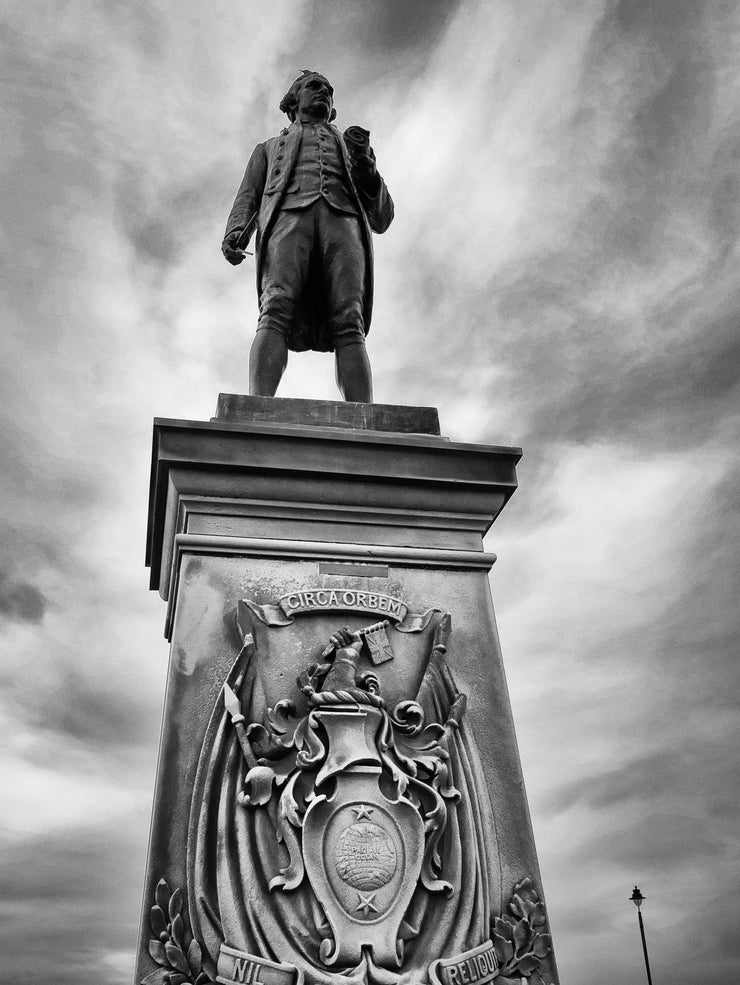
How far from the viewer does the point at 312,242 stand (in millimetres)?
6855

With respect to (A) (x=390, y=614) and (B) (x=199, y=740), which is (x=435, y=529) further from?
(B) (x=199, y=740)

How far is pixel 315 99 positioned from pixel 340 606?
181 inches

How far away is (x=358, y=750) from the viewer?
450 cm

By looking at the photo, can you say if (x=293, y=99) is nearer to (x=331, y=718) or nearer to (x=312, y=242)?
(x=312, y=242)

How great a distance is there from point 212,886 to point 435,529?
225cm

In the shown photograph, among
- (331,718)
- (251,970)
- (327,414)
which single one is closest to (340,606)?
(331,718)

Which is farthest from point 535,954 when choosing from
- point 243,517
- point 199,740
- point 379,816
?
point 243,517

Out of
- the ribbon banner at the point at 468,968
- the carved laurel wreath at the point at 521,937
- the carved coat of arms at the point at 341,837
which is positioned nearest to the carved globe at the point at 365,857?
the carved coat of arms at the point at 341,837

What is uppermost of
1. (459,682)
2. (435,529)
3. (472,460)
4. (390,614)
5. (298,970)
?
(472,460)

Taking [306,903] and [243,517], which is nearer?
[306,903]

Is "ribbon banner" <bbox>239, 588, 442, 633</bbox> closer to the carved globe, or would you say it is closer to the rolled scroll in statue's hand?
the carved globe

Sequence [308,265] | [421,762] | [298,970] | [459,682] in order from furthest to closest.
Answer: [308,265], [459,682], [421,762], [298,970]

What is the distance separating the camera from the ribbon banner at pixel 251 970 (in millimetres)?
3949

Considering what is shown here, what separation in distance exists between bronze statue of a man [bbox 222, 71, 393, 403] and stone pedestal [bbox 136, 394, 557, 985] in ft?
2.75
